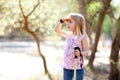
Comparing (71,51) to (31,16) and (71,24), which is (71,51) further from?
(31,16)

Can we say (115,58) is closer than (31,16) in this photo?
No

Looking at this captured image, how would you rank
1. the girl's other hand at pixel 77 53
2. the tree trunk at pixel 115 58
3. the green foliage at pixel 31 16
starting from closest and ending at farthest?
the girl's other hand at pixel 77 53
the green foliage at pixel 31 16
the tree trunk at pixel 115 58

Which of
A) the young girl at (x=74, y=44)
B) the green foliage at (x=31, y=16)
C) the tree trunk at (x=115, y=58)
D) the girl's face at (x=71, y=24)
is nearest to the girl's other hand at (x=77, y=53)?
the young girl at (x=74, y=44)

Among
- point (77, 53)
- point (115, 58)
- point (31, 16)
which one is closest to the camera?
point (77, 53)

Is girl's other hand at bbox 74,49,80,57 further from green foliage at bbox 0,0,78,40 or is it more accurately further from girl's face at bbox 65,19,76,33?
green foliage at bbox 0,0,78,40

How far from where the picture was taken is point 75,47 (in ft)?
18.9

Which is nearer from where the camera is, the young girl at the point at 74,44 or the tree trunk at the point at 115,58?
the young girl at the point at 74,44

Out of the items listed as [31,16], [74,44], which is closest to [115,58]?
[31,16]

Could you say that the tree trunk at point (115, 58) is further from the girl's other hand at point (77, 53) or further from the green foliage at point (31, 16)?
the girl's other hand at point (77, 53)

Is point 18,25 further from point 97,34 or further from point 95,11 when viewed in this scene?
point 97,34

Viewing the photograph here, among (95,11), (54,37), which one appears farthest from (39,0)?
(54,37)

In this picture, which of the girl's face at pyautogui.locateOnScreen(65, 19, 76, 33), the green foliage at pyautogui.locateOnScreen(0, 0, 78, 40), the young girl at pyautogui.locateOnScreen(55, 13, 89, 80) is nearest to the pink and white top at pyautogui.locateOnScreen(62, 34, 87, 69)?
the young girl at pyautogui.locateOnScreen(55, 13, 89, 80)

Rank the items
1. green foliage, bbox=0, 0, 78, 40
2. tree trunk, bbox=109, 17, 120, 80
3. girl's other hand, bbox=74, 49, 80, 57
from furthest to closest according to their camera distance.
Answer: tree trunk, bbox=109, 17, 120, 80
green foliage, bbox=0, 0, 78, 40
girl's other hand, bbox=74, 49, 80, 57

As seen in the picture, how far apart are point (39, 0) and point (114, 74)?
419 cm
